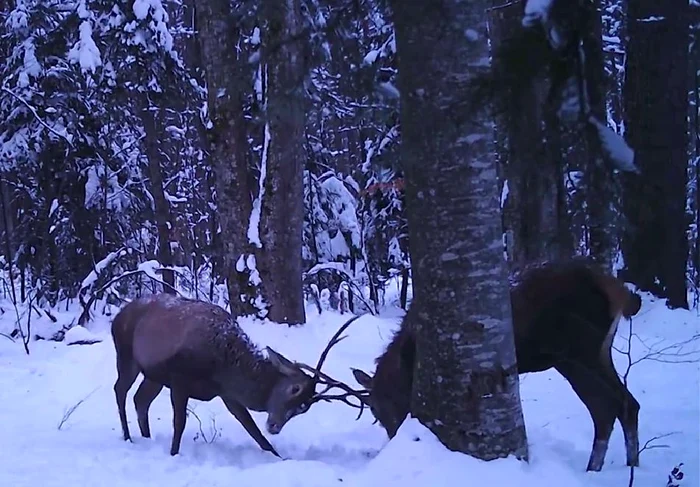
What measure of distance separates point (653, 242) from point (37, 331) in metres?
9.17

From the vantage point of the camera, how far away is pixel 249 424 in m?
6.48

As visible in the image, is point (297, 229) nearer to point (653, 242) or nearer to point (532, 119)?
point (653, 242)

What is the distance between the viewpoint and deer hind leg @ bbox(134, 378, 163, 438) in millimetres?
6613

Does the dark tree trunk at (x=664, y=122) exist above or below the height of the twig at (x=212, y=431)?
above

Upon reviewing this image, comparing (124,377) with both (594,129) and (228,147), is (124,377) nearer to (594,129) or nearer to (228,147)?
(228,147)

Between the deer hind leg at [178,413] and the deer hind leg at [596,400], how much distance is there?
2985 millimetres

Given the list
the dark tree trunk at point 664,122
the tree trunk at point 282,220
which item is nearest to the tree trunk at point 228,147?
the tree trunk at point 282,220

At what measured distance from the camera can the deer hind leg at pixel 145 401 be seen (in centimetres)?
661

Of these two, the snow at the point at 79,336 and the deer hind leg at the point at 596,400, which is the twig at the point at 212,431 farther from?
the snow at the point at 79,336

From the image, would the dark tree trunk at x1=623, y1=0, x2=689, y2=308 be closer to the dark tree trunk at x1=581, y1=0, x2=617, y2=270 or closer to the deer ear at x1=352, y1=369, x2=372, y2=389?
the deer ear at x1=352, y1=369, x2=372, y2=389

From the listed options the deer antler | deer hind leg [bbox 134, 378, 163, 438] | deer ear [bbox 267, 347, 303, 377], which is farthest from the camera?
deer hind leg [bbox 134, 378, 163, 438]

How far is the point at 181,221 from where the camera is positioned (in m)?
26.9

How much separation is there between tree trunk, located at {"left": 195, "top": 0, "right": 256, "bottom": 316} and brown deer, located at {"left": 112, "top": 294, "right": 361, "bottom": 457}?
291cm

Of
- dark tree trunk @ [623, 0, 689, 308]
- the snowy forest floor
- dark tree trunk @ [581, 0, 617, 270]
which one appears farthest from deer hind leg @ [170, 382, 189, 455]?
dark tree trunk @ [623, 0, 689, 308]
